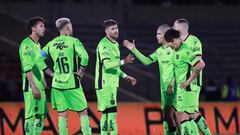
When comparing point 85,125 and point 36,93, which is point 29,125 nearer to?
point 36,93

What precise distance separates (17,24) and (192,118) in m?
12.7

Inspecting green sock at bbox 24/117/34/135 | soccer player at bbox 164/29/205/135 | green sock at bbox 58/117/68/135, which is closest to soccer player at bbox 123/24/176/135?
soccer player at bbox 164/29/205/135

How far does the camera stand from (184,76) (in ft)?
50.4

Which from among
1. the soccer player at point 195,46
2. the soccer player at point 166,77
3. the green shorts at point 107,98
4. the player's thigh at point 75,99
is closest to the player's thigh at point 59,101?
the player's thigh at point 75,99

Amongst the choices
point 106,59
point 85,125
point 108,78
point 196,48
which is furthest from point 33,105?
point 196,48

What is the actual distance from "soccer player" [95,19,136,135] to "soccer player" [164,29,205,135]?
3.02 ft

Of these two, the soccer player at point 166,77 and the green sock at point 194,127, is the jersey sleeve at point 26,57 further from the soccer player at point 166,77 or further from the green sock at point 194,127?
the green sock at point 194,127

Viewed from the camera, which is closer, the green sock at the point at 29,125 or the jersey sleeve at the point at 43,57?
the jersey sleeve at the point at 43,57

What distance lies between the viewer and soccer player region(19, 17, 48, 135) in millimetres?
15641

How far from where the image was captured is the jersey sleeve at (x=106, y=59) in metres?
15.7

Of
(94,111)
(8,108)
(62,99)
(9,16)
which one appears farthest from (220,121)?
(9,16)

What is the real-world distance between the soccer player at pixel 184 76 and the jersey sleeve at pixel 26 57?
8.34ft

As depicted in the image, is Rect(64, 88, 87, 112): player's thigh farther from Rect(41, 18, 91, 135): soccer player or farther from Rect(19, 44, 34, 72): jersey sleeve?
Rect(19, 44, 34, 72): jersey sleeve

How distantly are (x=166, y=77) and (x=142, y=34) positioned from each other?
14242 mm
